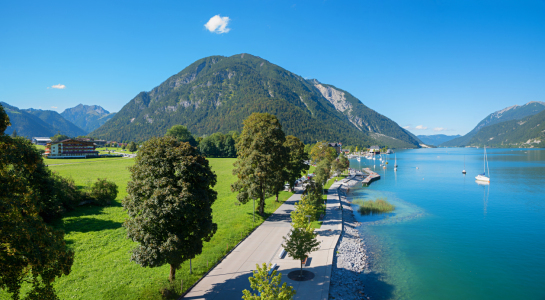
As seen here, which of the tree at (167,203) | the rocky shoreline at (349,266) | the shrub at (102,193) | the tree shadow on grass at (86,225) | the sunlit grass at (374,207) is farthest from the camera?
the sunlit grass at (374,207)

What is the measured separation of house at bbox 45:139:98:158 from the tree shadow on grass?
324ft

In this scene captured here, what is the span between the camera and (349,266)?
968 inches

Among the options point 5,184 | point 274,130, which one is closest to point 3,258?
point 5,184

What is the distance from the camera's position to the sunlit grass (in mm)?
46812

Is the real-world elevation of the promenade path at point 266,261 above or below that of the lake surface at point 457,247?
above

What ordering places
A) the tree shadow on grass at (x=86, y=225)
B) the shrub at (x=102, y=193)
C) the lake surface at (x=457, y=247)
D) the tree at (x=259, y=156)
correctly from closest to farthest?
the lake surface at (x=457, y=247) < the tree shadow on grass at (x=86, y=225) < the tree at (x=259, y=156) < the shrub at (x=102, y=193)

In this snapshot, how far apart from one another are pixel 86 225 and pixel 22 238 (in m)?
23.4

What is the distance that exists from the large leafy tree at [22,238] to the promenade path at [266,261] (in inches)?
347

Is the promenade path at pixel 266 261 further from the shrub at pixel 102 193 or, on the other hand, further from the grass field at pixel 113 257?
the shrub at pixel 102 193

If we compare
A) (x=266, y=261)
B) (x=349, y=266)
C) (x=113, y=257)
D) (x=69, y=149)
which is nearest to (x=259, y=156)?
(x=266, y=261)

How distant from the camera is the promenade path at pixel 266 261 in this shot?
17203 millimetres

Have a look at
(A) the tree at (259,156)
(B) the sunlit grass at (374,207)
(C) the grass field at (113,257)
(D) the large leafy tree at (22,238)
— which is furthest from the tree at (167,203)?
(B) the sunlit grass at (374,207)

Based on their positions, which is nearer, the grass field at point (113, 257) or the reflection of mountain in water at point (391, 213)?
the grass field at point (113, 257)

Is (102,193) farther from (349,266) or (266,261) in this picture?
(349,266)
